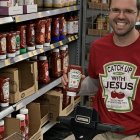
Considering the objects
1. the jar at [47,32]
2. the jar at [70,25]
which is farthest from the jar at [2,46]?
the jar at [70,25]

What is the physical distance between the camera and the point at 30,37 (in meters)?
3.16

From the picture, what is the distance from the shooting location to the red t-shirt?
2.04 meters

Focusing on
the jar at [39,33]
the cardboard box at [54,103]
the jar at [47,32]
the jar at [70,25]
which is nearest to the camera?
the jar at [39,33]

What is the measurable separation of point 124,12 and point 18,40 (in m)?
1.24

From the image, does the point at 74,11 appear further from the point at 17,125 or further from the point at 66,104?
the point at 17,125

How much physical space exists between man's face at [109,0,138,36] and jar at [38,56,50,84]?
1.62 metres

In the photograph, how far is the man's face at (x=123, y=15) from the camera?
192 cm

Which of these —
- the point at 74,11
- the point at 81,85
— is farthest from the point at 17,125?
the point at 74,11

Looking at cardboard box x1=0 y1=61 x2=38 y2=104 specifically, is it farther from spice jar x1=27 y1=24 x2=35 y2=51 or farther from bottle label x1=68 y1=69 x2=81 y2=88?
bottle label x1=68 y1=69 x2=81 y2=88

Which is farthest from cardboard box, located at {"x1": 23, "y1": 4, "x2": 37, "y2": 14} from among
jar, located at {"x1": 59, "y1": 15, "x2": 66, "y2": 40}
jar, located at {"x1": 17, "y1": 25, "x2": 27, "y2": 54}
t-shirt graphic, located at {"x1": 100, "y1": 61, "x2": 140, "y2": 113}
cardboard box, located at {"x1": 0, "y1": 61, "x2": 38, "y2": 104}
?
t-shirt graphic, located at {"x1": 100, "y1": 61, "x2": 140, "y2": 113}

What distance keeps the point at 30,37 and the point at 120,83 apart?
1.35 meters

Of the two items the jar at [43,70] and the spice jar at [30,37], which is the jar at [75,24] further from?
the spice jar at [30,37]

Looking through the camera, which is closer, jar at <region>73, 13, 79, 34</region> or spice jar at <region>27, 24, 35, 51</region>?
spice jar at <region>27, 24, 35, 51</region>

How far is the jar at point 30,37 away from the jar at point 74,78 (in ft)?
3.91
